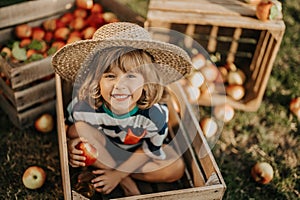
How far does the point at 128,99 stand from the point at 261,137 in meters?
1.41

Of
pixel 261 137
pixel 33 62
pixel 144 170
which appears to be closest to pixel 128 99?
pixel 144 170

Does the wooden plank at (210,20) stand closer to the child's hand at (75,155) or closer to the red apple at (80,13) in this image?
the red apple at (80,13)

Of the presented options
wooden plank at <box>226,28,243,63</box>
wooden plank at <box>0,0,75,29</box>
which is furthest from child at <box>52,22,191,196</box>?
wooden plank at <box>226,28,243,63</box>

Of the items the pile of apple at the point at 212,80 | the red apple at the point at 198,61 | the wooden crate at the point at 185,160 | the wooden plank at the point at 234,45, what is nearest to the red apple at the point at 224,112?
the pile of apple at the point at 212,80

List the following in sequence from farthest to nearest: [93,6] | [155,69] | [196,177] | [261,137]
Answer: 1. [93,6]
2. [261,137]
3. [196,177]
4. [155,69]

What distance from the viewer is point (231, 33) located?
13.0 feet

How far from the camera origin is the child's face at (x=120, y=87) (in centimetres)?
236

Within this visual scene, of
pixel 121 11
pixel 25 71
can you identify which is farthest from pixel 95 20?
pixel 25 71

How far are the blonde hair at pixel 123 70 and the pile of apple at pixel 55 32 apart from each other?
2.36 ft

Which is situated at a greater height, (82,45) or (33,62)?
(82,45)

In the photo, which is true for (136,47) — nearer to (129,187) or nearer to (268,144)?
(129,187)

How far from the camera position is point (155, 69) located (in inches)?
101

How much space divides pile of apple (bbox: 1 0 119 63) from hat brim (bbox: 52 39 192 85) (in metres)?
0.59

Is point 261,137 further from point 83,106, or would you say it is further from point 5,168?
point 5,168
